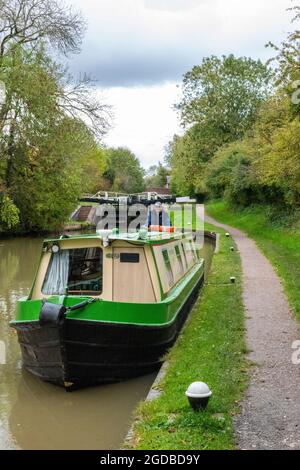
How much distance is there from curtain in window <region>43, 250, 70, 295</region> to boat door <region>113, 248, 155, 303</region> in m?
0.77

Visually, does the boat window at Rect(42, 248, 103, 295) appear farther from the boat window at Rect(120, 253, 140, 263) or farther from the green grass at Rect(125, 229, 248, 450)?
the green grass at Rect(125, 229, 248, 450)

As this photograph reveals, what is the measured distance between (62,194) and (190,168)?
11.7 metres

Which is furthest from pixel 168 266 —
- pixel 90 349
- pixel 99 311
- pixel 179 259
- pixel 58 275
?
pixel 90 349

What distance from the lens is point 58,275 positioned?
324 inches

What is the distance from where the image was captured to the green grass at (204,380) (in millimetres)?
4754

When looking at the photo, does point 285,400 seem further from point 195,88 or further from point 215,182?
point 195,88

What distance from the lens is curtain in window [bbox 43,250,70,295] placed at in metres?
8.17

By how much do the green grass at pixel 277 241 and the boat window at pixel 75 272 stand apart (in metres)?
3.55

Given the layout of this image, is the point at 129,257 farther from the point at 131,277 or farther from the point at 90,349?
the point at 90,349

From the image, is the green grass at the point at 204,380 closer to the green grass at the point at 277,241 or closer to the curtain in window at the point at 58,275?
the green grass at the point at 277,241

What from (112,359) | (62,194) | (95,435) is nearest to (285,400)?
(95,435)

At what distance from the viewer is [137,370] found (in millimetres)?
7520

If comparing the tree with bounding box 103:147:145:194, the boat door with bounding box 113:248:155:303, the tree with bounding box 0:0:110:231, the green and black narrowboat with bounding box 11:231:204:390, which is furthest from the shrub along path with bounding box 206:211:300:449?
the tree with bounding box 103:147:145:194

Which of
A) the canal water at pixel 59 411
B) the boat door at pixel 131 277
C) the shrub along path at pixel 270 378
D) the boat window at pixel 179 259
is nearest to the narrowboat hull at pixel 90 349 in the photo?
the canal water at pixel 59 411
